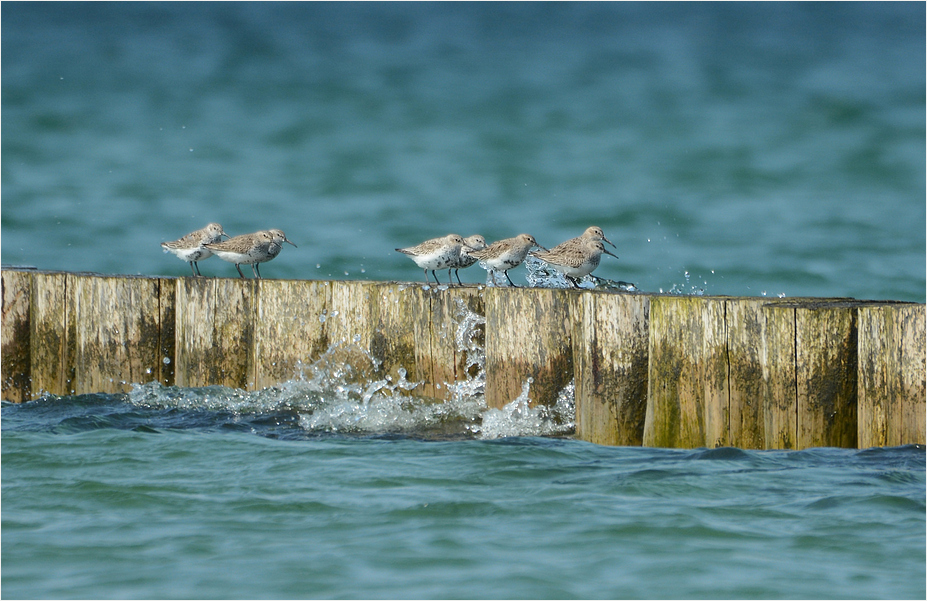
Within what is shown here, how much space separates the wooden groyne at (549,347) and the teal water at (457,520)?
25 cm

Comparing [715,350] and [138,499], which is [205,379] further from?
[715,350]

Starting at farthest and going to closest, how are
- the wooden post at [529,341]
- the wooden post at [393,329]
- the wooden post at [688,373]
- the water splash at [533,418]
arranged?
the wooden post at [393,329] < the water splash at [533,418] < the wooden post at [529,341] < the wooden post at [688,373]

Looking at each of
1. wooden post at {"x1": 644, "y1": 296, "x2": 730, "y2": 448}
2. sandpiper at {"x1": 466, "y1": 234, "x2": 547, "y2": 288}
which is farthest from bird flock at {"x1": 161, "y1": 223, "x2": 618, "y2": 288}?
wooden post at {"x1": 644, "y1": 296, "x2": 730, "y2": 448}

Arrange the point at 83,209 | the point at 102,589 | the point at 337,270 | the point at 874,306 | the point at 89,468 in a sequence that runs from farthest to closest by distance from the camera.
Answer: the point at 83,209, the point at 337,270, the point at 89,468, the point at 874,306, the point at 102,589

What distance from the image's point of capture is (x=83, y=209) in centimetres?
2166

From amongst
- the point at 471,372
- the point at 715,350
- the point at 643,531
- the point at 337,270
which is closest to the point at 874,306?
the point at 715,350

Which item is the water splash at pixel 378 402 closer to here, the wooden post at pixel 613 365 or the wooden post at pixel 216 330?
the wooden post at pixel 216 330

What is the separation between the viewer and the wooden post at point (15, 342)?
9047 mm

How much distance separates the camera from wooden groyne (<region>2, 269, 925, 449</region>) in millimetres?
6336

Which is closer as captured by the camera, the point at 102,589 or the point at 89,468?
the point at 102,589

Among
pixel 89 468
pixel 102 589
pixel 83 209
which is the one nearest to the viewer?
pixel 102 589

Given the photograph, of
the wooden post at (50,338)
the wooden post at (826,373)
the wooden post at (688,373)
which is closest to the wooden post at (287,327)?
the wooden post at (50,338)

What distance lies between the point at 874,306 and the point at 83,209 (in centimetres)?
1871

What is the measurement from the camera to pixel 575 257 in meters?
8.43
